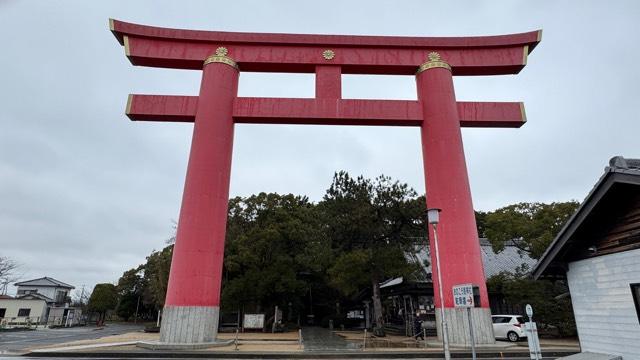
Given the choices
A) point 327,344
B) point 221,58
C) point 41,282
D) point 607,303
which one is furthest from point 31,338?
point 41,282

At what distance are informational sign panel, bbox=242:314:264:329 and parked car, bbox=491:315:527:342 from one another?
15.1 m

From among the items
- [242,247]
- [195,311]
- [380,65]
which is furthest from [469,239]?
[242,247]

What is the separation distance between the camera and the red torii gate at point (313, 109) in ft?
48.6

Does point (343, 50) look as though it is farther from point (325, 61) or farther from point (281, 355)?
point (281, 355)

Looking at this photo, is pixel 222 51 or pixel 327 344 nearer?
pixel 327 344

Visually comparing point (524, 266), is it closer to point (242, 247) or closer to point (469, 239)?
point (469, 239)

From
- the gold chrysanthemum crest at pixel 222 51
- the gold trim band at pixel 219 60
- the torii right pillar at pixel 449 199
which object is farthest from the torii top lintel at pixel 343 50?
the torii right pillar at pixel 449 199

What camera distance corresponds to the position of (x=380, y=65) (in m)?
17.6

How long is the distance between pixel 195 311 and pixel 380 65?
44.0 ft

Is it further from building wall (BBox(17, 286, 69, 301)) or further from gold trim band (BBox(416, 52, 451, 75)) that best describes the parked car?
building wall (BBox(17, 286, 69, 301))

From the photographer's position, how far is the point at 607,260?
21.9 feet

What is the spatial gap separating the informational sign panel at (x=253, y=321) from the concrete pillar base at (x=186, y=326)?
40.0 ft

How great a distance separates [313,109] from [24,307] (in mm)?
45187

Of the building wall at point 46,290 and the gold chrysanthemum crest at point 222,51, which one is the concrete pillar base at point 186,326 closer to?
the gold chrysanthemum crest at point 222,51
